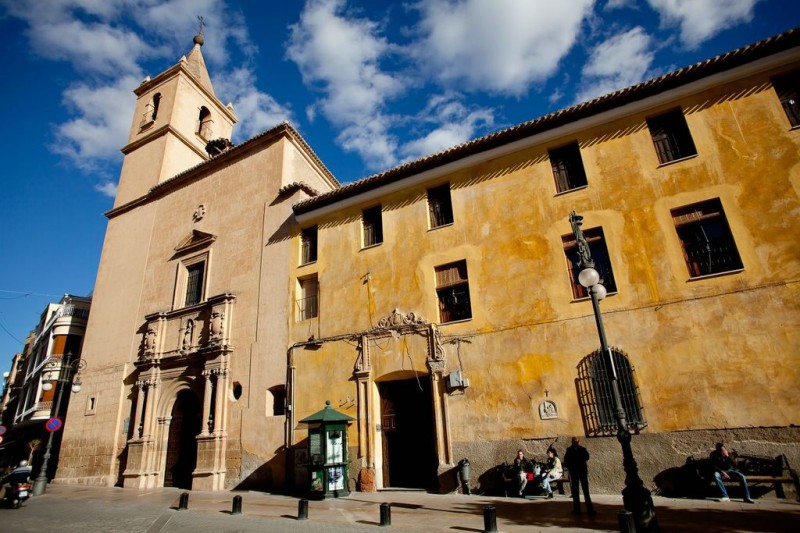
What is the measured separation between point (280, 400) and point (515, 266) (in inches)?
363

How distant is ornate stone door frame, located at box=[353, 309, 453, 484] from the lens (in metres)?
12.0

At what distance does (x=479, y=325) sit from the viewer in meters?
12.4

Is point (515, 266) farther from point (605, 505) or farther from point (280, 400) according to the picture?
point (280, 400)

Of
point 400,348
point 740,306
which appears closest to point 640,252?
point 740,306

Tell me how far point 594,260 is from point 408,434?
7208 mm

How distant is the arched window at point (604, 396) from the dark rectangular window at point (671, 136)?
5420mm

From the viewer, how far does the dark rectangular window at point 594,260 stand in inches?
445

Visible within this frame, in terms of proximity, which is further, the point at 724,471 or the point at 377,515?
the point at 377,515

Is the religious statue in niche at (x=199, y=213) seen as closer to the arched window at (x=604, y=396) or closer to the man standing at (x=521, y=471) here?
the man standing at (x=521, y=471)

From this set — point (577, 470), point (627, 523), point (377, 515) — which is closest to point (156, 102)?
point (377, 515)

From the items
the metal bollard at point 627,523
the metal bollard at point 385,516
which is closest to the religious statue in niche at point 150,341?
the metal bollard at point 385,516

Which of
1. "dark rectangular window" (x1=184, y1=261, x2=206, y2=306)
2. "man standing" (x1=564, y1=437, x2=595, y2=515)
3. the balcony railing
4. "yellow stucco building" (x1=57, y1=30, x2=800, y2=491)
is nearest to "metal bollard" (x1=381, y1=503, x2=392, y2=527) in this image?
"man standing" (x1=564, y1=437, x2=595, y2=515)

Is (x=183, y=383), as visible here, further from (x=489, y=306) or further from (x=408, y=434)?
(x=489, y=306)

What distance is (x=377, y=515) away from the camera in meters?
9.02
